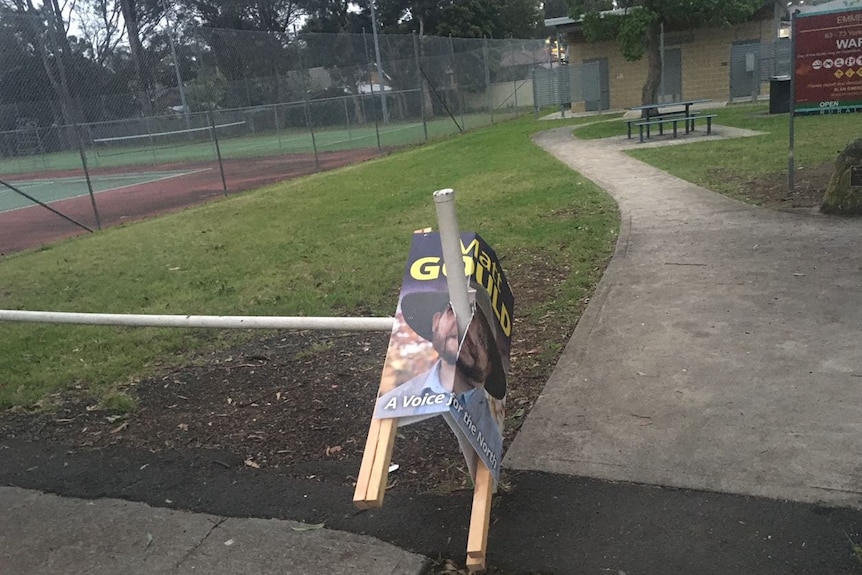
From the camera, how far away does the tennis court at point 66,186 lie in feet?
64.8

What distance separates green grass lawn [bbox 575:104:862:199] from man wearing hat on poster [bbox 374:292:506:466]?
7203 millimetres

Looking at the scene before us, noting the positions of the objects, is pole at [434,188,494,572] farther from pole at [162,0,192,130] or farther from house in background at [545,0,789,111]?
house in background at [545,0,789,111]

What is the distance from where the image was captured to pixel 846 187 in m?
7.40

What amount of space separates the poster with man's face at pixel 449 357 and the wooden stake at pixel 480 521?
1.8 inches

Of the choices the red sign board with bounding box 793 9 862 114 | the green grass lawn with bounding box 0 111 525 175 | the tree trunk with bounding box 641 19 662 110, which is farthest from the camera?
the green grass lawn with bounding box 0 111 525 175

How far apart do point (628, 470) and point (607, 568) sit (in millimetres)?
674

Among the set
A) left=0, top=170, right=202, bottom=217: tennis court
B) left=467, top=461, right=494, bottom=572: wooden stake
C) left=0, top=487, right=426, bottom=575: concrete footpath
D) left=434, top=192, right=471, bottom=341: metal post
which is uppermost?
left=434, top=192, right=471, bottom=341: metal post

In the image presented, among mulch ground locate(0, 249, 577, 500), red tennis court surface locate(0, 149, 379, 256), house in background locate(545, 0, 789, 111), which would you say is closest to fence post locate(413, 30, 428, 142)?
red tennis court surface locate(0, 149, 379, 256)

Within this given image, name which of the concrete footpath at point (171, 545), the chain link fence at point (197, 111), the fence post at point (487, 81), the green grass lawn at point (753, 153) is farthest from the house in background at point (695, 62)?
the concrete footpath at point (171, 545)

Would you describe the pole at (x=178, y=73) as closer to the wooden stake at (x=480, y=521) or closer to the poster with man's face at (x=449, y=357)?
the poster with man's face at (x=449, y=357)

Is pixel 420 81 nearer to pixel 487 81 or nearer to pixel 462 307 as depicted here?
pixel 487 81

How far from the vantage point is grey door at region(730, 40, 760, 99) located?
26.8 meters

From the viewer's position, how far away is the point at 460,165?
15.4m

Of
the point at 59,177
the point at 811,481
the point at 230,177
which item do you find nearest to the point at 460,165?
the point at 230,177
